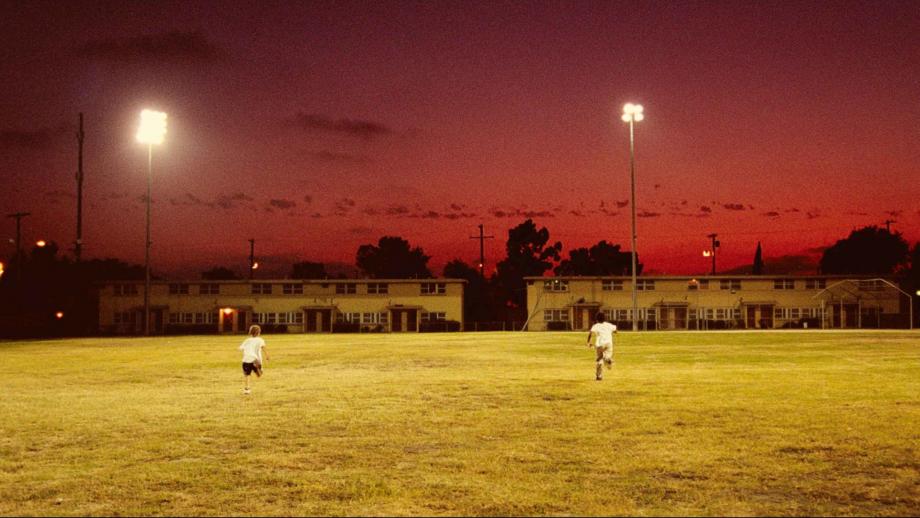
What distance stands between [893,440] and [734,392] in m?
6.29

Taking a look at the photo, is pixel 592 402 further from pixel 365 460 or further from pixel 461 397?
pixel 365 460

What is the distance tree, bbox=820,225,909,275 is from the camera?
117m

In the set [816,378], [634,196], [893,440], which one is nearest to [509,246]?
[634,196]

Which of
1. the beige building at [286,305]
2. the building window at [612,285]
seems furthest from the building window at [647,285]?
the beige building at [286,305]

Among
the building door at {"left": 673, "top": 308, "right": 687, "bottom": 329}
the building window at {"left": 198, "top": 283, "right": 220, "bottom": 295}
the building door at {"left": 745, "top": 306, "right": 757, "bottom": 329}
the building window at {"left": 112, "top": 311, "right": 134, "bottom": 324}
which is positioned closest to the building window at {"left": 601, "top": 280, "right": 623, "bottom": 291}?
the building door at {"left": 673, "top": 308, "right": 687, "bottom": 329}

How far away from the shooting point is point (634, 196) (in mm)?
48906

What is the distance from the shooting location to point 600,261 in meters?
120

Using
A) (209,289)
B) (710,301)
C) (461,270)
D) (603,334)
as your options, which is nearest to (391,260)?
(461,270)

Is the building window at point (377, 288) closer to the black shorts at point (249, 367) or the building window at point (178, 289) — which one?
the building window at point (178, 289)

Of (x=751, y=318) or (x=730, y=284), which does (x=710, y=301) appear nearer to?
(x=730, y=284)

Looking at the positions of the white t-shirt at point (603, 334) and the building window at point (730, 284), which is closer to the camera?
the white t-shirt at point (603, 334)

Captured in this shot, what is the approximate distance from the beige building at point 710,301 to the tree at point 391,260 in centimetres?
4688

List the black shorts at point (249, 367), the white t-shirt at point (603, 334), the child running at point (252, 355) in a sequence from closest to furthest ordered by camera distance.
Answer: the black shorts at point (249, 367) → the child running at point (252, 355) → the white t-shirt at point (603, 334)

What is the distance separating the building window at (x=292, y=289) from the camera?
3282 inches
